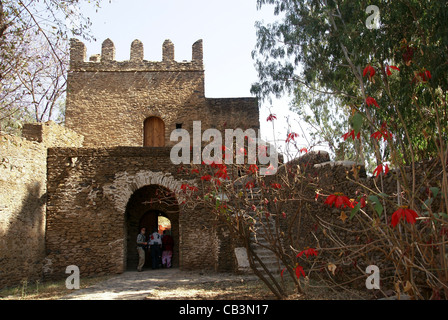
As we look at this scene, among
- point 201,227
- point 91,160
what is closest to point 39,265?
point 91,160

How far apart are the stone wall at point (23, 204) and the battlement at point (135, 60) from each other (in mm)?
7269

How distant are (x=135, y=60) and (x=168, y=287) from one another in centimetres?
1245

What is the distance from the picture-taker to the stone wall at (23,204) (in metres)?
9.10

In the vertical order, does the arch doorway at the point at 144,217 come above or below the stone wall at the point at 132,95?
below

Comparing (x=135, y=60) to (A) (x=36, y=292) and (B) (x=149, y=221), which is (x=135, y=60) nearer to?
(B) (x=149, y=221)

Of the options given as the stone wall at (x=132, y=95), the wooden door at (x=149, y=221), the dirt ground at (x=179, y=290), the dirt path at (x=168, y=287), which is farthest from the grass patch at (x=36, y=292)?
the stone wall at (x=132, y=95)

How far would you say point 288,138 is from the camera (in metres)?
6.04

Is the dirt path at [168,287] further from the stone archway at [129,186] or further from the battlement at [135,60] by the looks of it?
the battlement at [135,60]

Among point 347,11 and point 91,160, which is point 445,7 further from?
point 91,160

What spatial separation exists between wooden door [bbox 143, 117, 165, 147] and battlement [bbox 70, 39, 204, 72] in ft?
7.88

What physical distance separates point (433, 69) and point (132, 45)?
44.7 feet

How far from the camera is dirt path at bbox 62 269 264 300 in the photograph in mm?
Result: 6746

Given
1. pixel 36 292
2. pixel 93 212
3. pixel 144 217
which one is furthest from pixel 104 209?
pixel 144 217

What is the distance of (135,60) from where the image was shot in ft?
57.8
